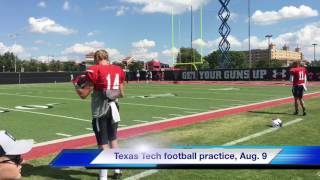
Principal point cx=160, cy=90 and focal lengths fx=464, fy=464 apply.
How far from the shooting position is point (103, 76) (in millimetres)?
6336

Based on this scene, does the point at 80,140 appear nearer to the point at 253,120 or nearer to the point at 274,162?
the point at 253,120

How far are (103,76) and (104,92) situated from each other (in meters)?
0.22

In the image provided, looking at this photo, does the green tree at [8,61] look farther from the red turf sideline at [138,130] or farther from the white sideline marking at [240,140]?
the white sideline marking at [240,140]

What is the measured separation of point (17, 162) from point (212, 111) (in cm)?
1299

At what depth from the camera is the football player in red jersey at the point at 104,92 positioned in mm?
6348

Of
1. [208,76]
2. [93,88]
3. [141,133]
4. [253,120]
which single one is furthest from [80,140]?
[208,76]

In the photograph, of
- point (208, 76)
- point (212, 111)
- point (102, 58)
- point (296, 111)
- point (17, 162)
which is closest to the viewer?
point (17, 162)

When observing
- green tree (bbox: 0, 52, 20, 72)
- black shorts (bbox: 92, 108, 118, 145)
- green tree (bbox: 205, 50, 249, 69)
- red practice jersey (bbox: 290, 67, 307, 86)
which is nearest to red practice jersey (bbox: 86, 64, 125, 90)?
black shorts (bbox: 92, 108, 118, 145)

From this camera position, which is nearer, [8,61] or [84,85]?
[84,85]

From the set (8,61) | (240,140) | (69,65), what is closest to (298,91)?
(240,140)

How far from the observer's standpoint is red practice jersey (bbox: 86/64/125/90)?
20.8 ft

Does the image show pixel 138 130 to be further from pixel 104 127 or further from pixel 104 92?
pixel 104 92

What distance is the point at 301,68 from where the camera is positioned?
47.6 feet

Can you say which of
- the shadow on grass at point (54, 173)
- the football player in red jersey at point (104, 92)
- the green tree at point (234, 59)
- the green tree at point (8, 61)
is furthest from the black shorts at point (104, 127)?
the green tree at point (8, 61)
